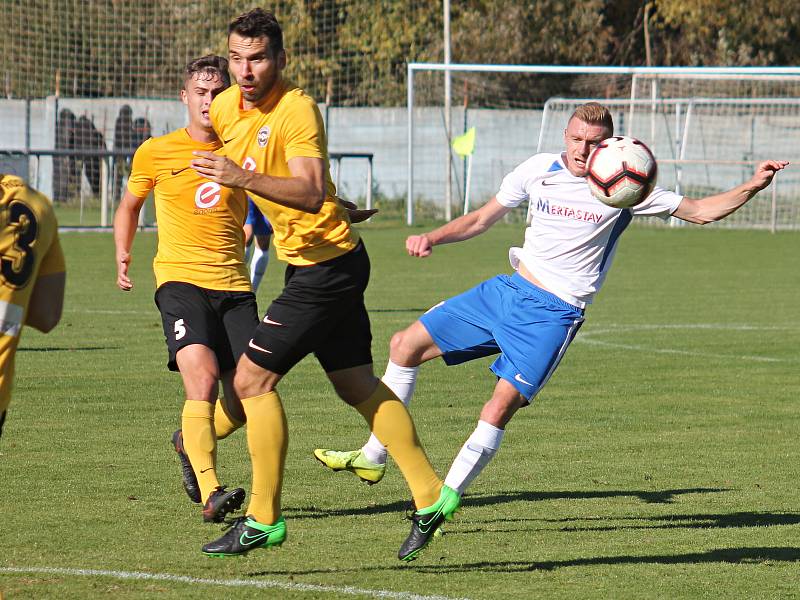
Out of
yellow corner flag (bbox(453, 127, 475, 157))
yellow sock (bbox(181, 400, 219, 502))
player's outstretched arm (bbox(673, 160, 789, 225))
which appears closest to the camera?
yellow sock (bbox(181, 400, 219, 502))

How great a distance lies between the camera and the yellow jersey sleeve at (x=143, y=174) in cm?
724

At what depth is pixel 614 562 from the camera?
6059 millimetres

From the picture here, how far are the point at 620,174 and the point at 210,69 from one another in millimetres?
2050

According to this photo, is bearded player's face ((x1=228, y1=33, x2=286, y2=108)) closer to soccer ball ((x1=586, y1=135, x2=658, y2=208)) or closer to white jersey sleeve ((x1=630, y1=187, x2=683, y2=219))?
soccer ball ((x1=586, y1=135, x2=658, y2=208))

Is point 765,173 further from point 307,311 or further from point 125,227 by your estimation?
point 125,227

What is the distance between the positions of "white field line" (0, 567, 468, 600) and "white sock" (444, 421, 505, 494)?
36.1 inches

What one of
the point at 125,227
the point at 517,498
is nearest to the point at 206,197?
the point at 125,227

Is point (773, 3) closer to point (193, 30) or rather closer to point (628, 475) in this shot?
point (193, 30)

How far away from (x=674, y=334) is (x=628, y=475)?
6849 mm

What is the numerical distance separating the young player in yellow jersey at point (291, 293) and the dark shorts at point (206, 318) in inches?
33.8

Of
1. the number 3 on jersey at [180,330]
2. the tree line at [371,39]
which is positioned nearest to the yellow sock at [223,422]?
the number 3 on jersey at [180,330]

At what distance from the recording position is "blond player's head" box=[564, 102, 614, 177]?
22.8 feet

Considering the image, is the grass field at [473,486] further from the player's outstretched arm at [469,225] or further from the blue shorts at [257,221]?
the blue shorts at [257,221]

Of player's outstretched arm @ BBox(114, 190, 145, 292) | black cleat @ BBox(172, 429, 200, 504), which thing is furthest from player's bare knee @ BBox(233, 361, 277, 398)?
player's outstretched arm @ BBox(114, 190, 145, 292)
